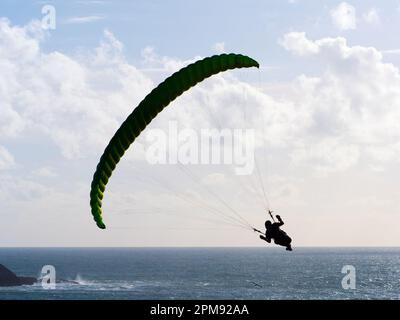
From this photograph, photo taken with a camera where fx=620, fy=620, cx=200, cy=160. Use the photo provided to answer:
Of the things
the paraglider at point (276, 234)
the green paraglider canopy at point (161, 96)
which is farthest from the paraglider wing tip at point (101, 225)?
the paraglider at point (276, 234)

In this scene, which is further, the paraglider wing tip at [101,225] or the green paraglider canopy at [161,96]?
the paraglider wing tip at [101,225]

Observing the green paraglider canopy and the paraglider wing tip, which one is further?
the paraglider wing tip

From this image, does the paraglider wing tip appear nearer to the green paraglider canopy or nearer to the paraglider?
the green paraglider canopy

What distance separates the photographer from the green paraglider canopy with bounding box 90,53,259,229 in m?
19.9

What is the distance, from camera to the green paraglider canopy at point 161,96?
1988 cm

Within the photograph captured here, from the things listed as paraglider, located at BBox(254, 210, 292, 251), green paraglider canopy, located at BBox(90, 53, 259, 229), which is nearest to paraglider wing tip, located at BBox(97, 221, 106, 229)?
green paraglider canopy, located at BBox(90, 53, 259, 229)

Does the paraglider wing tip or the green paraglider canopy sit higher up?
the green paraglider canopy

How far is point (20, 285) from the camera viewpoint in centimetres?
10050

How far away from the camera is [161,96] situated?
20.0m

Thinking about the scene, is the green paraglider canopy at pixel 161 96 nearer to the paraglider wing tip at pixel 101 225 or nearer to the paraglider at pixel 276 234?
the paraglider wing tip at pixel 101 225

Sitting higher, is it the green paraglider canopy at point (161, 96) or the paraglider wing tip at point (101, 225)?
the green paraglider canopy at point (161, 96)
